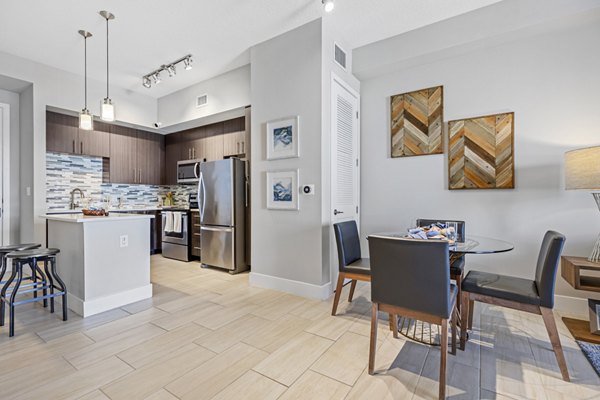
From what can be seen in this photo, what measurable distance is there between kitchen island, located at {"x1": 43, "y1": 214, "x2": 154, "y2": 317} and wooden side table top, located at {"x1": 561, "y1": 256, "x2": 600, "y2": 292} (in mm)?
3896

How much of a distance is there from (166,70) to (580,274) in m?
5.24

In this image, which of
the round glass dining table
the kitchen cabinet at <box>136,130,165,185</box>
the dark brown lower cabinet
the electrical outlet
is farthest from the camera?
the kitchen cabinet at <box>136,130,165,185</box>

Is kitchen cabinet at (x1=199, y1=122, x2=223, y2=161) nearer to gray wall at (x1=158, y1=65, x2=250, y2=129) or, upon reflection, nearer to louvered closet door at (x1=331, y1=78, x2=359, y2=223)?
gray wall at (x1=158, y1=65, x2=250, y2=129)

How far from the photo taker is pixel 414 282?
167 cm

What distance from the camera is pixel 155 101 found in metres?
5.25

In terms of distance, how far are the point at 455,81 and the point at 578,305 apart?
2.50 m

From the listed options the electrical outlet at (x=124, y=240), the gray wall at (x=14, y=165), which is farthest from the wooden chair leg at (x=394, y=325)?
the gray wall at (x=14, y=165)

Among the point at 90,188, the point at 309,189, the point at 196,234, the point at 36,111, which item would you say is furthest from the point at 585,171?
the point at 90,188

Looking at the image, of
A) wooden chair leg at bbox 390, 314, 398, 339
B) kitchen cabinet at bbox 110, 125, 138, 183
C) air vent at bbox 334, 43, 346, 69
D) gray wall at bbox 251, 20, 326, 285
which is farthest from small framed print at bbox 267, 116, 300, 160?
kitchen cabinet at bbox 110, 125, 138, 183

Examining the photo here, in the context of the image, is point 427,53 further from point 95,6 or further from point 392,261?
point 95,6

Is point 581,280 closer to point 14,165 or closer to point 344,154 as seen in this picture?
point 344,154

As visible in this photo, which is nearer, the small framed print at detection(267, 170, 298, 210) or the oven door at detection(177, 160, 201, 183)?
the small framed print at detection(267, 170, 298, 210)

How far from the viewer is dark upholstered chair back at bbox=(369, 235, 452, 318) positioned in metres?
1.61

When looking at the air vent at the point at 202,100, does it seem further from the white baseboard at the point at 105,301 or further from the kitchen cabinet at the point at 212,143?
the white baseboard at the point at 105,301
